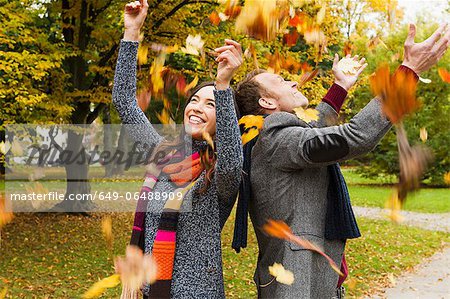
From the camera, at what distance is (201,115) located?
2.69 meters

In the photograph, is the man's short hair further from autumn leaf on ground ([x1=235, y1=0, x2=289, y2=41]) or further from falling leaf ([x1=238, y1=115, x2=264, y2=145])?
autumn leaf on ground ([x1=235, y1=0, x2=289, y2=41])

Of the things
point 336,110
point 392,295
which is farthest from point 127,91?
point 392,295

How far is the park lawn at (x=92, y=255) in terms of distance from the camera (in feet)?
27.0

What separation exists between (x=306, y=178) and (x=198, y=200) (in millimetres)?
475

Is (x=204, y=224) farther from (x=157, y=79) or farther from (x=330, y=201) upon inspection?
(x=157, y=79)

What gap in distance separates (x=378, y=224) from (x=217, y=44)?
7322 millimetres

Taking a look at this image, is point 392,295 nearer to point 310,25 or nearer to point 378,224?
point 310,25

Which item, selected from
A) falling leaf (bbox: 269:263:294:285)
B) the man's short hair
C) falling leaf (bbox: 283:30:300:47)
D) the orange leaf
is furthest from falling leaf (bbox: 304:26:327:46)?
falling leaf (bbox: 269:263:294:285)

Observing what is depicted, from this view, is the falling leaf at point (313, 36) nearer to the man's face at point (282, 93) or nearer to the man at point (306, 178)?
the man's face at point (282, 93)

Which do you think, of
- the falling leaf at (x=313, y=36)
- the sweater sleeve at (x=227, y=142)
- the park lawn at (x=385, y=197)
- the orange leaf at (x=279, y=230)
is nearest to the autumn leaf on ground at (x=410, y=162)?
the orange leaf at (x=279, y=230)

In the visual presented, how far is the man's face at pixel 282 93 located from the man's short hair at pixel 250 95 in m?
0.03

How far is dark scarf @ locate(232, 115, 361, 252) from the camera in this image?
2.52m

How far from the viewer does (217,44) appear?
10.7 metres

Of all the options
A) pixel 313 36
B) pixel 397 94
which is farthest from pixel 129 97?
pixel 313 36
